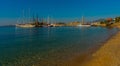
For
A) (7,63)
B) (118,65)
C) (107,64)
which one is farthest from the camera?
(7,63)

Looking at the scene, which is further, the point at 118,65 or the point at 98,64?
the point at 98,64

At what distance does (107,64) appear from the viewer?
2064 centimetres

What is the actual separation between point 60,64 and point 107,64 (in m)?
4.93

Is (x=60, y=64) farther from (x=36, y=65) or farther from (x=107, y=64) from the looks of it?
(x=107, y=64)

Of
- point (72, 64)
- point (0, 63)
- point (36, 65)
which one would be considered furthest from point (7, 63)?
point (72, 64)

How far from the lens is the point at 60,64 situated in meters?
21.7

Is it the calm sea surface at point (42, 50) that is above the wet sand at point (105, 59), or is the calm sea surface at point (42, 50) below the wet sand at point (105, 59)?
below

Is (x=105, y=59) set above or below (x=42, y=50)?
above

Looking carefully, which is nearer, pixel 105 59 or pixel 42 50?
pixel 105 59

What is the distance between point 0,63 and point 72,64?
8.01 m

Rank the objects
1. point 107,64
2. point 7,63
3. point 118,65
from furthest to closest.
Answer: point 7,63 < point 107,64 < point 118,65

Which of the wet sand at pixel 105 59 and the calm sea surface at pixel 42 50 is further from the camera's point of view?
the calm sea surface at pixel 42 50

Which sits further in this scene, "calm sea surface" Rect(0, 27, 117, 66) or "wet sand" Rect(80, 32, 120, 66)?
"calm sea surface" Rect(0, 27, 117, 66)

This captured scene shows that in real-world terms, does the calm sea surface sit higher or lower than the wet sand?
lower
